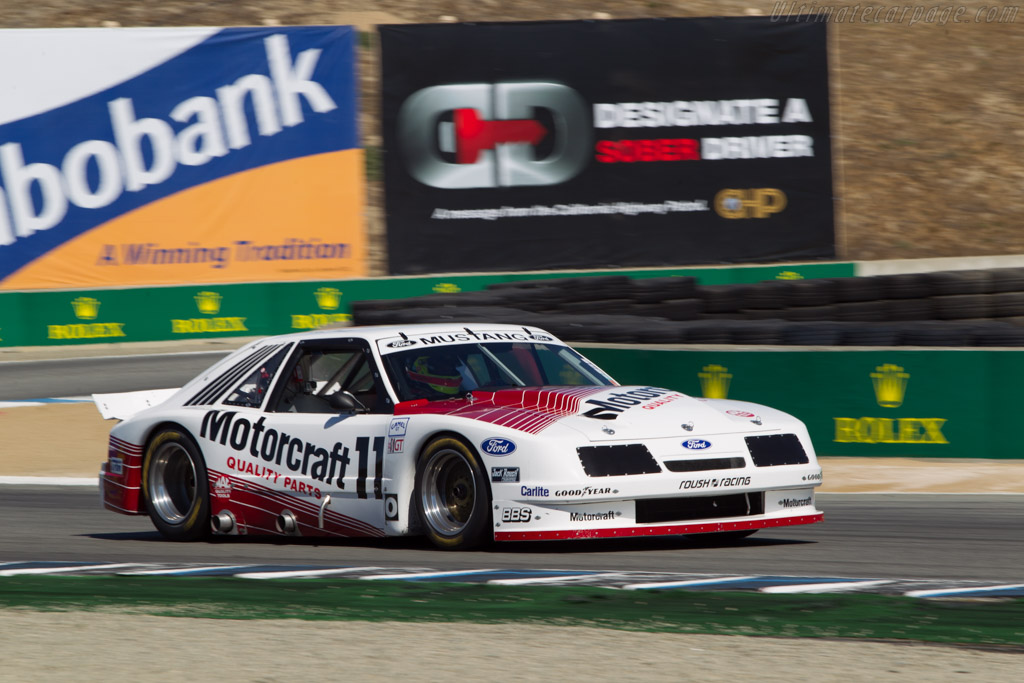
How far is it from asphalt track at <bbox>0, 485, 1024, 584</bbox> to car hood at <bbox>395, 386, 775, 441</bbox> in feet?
2.12

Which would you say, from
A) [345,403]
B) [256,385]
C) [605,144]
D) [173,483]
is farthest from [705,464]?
[605,144]

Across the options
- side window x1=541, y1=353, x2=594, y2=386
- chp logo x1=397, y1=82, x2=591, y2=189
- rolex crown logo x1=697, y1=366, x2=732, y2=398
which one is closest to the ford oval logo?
side window x1=541, y1=353, x2=594, y2=386

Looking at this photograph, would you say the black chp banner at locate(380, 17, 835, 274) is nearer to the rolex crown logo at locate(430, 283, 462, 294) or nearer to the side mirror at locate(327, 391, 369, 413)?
the rolex crown logo at locate(430, 283, 462, 294)

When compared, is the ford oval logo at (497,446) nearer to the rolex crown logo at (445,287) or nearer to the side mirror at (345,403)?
the side mirror at (345,403)

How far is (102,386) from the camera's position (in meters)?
19.6

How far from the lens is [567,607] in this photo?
6.59 m

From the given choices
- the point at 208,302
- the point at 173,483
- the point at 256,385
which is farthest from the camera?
the point at 208,302

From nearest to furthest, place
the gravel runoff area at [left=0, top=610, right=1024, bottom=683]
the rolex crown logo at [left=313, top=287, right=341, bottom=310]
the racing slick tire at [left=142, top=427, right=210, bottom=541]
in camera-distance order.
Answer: the gravel runoff area at [left=0, top=610, right=1024, bottom=683], the racing slick tire at [left=142, top=427, right=210, bottom=541], the rolex crown logo at [left=313, top=287, right=341, bottom=310]

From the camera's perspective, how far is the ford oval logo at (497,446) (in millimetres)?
7867

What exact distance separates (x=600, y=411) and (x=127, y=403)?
3.40 metres

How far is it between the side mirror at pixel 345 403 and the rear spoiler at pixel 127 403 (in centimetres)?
173

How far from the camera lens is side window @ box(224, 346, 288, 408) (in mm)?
9312

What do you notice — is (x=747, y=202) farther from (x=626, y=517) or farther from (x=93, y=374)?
(x=626, y=517)

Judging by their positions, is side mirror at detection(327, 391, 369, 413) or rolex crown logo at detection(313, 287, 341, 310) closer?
side mirror at detection(327, 391, 369, 413)
